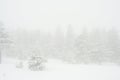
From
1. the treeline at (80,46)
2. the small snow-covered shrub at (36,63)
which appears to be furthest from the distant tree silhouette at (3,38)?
the small snow-covered shrub at (36,63)

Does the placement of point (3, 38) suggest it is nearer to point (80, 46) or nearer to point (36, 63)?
point (36, 63)

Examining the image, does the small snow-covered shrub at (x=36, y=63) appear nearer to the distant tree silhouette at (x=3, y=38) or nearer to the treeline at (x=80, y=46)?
the treeline at (x=80, y=46)

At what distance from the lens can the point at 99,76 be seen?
2044 cm

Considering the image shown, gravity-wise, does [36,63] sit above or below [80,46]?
below

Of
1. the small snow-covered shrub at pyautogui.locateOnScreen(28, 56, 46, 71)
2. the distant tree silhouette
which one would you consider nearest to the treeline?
the small snow-covered shrub at pyautogui.locateOnScreen(28, 56, 46, 71)

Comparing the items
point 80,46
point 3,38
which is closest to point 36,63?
point 3,38

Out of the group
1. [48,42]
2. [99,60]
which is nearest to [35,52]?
[99,60]

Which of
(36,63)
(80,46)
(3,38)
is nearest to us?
(36,63)

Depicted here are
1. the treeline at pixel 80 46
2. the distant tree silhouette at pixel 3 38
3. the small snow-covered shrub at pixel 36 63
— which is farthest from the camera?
the treeline at pixel 80 46

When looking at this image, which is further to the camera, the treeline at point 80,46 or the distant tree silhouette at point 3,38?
the treeline at point 80,46

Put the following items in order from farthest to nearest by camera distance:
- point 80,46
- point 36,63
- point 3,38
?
1. point 80,46
2. point 3,38
3. point 36,63

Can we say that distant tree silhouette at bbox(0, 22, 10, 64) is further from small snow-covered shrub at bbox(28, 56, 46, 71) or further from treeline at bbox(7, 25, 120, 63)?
small snow-covered shrub at bbox(28, 56, 46, 71)

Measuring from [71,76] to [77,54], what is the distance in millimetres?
21448

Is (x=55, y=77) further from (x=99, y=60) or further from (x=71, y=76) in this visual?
(x=99, y=60)
